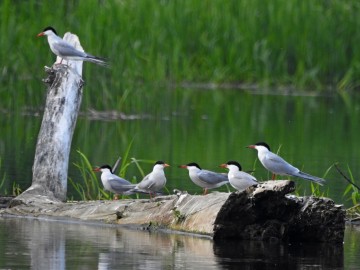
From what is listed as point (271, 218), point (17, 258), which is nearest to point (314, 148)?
point (271, 218)

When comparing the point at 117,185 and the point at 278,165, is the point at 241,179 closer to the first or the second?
the point at 278,165

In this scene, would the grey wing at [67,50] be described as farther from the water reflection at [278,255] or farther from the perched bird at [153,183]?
the water reflection at [278,255]

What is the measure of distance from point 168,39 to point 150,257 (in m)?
18.7

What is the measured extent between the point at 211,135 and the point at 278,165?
8461 millimetres

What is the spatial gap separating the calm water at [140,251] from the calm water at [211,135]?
2818 millimetres

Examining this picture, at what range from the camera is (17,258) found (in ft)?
35.0

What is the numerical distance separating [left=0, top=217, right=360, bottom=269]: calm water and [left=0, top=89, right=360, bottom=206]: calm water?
9.24ft

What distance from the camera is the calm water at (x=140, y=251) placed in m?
10.7

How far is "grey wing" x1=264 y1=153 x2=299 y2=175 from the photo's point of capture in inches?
547

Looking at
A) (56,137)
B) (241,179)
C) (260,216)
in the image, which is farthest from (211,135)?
(260,216)

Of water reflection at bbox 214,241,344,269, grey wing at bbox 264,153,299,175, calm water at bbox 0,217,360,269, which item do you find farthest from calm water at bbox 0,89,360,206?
water reflection at bbox 214,241,344,269

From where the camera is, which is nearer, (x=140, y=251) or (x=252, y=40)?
(x=140, y=251)

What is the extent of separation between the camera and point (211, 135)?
882 inches

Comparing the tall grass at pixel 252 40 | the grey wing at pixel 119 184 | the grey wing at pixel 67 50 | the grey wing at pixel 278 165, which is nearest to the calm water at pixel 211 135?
the grey wing at pixel 278 165
